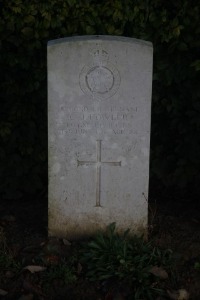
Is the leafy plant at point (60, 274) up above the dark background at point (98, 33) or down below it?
below

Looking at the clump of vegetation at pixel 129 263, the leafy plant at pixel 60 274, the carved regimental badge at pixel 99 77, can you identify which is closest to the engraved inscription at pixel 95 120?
the carved regimental badge at pixel 99 77

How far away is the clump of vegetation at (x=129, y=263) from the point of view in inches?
138

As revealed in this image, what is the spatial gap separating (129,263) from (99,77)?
1453 millimetres

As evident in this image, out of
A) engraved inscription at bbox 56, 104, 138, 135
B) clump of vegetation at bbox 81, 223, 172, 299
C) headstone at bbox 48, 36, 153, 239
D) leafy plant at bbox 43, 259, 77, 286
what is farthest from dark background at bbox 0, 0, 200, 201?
leafy plant at bbox 43, 259, 77, 286

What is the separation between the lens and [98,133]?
4.00 m

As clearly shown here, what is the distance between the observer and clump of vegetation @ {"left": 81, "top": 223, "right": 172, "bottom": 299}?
11.5ft

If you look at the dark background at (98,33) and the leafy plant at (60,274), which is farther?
the dark background at (98,33)

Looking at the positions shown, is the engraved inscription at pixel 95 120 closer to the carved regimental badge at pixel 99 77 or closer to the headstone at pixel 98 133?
the headstone at pixel 98 133

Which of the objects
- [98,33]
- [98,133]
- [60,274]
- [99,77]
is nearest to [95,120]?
[98,133]

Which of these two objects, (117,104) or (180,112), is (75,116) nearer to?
(117,104)

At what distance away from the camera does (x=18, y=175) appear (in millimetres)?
5051

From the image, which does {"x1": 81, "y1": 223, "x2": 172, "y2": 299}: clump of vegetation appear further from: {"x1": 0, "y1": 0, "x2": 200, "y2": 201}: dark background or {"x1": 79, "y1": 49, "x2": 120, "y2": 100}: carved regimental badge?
{"x1": 0, "y1": 0, "x2": 200, "y2": 201}: dark background

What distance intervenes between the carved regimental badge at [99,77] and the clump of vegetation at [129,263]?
1.12 metres

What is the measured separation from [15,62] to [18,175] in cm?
116
